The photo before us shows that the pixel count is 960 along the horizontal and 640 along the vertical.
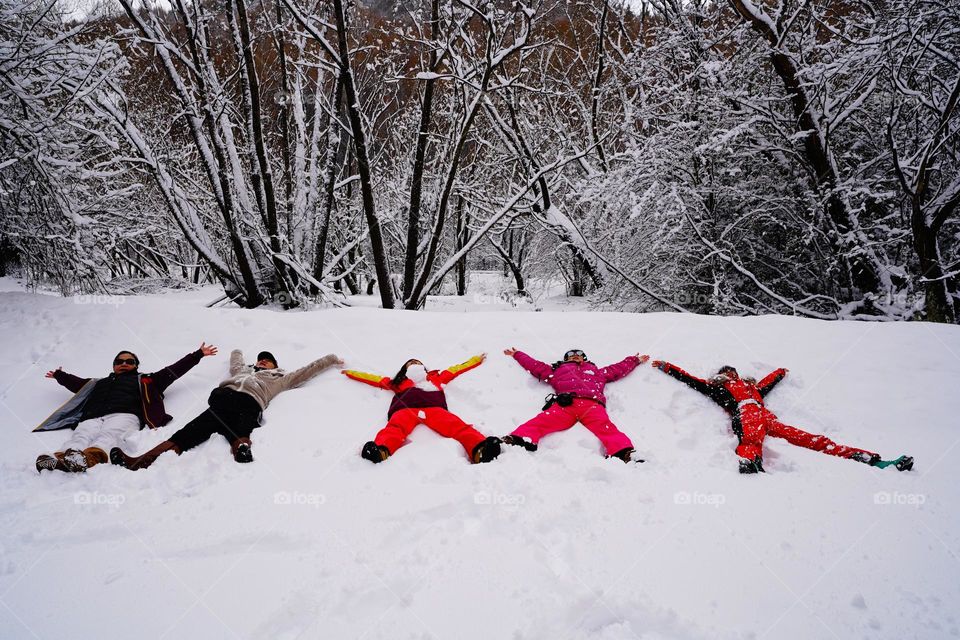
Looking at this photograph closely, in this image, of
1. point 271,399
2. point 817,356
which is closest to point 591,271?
point 817,356

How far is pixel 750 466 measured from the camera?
2.91m

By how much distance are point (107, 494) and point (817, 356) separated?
5562 mm

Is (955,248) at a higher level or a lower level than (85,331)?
higher

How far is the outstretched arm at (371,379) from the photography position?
4.10 meters

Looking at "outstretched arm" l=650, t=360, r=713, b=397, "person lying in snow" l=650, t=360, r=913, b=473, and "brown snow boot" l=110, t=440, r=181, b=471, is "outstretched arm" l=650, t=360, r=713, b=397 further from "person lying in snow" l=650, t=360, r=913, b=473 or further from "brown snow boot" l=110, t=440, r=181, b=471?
"brown snow boot" l=110, t=440, r=181, b=471

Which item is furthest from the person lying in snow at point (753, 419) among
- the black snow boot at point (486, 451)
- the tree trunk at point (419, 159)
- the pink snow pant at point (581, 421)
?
the tree trunk at point (419, 159)

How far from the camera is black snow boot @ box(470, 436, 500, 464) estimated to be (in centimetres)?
306

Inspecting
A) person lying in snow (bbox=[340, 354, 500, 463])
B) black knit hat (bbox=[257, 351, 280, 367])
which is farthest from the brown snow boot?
person lying in snow (bbox=[340, 354, 500, 463])

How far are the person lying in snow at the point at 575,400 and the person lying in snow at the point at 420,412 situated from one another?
265 millimetres

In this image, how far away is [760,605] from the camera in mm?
1907

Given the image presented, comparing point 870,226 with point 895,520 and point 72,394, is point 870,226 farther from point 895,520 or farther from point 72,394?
point 72,394

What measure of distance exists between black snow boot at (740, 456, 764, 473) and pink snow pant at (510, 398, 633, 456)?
70 centimetres

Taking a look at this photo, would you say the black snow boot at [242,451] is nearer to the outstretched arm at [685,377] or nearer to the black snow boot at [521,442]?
the black snow boot at [521,442]

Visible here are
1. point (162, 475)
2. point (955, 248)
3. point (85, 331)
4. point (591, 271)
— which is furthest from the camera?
point (591, 271)
